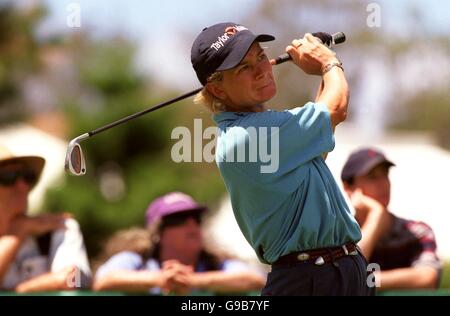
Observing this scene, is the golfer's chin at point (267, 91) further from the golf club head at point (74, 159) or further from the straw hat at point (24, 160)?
the straw hat at point (24, 160)

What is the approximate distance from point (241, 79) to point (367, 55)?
21982 mm

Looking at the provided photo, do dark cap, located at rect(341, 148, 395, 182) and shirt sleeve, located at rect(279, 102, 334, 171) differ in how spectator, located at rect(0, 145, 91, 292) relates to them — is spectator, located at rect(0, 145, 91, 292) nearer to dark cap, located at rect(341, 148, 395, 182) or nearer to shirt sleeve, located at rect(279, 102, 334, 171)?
dark cap, located at rect(341, 148, 395, 182)

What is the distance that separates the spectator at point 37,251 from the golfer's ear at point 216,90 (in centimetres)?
183

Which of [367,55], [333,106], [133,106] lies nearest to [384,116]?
[367,55]

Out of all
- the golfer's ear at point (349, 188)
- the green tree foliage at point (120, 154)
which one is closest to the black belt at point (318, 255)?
the golfer's ear at point (349, 188)

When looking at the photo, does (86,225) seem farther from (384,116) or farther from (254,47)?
(254,47)

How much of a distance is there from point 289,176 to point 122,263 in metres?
2.07

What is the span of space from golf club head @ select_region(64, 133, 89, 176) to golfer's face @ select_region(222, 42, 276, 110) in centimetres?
86

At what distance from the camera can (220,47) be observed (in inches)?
162

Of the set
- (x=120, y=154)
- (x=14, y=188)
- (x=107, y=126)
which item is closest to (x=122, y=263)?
(x=14, y=188)

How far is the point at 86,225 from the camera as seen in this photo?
16.2 metres

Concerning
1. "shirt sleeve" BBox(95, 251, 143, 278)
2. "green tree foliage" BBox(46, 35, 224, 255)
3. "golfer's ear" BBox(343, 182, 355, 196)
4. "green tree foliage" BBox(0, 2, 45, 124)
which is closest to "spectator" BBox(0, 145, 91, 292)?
"shirt sleeve" BBox(95, 251, 143, 278)
